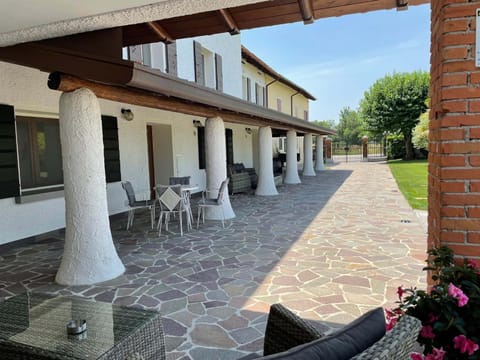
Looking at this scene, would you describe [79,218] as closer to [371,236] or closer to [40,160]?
[40,160]

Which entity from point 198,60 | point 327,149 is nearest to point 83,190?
point 198,60

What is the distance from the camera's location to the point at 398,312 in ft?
6.24

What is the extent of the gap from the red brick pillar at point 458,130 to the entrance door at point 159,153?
8960 millimetres

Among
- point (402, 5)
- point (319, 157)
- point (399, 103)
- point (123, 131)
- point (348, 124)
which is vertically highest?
point (348, 124)

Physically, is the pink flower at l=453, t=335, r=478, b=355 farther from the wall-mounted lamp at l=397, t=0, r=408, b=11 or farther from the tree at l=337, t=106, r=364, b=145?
the tree at l=337, t=106, r=364, b=145

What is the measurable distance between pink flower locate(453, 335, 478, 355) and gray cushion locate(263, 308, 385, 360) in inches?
24.0

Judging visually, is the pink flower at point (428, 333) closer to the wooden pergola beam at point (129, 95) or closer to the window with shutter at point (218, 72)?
the wooden pergola beam at point (129, 95)

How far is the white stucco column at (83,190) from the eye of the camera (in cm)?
403

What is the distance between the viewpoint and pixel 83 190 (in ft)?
13.5

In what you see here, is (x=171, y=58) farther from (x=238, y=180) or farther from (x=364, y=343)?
(x=364, y=343)

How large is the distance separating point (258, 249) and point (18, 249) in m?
3.98

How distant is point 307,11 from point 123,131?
6.29 meters

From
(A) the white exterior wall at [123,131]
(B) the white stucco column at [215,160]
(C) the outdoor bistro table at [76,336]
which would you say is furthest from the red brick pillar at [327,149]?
(C) the outdoor bistro table at [76,336]

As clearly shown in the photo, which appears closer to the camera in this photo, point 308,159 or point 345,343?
point 345,343
